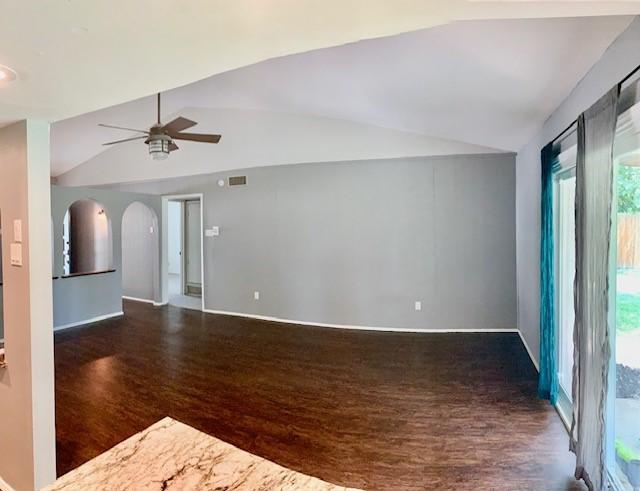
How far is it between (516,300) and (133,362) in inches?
194

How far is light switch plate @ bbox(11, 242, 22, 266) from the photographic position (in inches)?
75.9

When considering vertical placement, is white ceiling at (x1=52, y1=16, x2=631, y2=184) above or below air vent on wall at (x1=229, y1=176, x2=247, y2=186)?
above

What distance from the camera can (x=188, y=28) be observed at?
1107 mm

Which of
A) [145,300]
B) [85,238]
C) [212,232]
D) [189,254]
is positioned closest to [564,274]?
[212,232]

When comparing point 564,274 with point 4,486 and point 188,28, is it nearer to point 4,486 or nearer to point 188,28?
point 188,28

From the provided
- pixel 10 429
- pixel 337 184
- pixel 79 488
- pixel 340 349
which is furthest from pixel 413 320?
pixel 79 488

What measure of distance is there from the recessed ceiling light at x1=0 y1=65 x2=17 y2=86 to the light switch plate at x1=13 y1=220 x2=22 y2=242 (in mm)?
791

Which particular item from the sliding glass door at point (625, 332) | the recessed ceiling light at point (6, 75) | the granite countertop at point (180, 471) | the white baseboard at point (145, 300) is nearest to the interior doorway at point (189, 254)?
the white baseboard at point (145, 300)

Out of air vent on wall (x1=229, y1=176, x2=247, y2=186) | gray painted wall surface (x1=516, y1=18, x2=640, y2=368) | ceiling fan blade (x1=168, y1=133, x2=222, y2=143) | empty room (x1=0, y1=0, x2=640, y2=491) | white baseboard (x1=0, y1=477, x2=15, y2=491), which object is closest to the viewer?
empty room (x1=0, y1=0, x2=640, y2=491)

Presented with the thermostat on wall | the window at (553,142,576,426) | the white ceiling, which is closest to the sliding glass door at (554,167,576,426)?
the window at (553,142,576,426)

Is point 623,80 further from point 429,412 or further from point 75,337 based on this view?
point 75,337

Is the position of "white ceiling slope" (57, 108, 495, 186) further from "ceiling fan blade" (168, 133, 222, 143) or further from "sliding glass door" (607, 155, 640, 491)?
"sliding glass door" (607, 155, 640, 491)

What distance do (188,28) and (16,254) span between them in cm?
167

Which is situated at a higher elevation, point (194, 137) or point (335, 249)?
point (194, 137)
